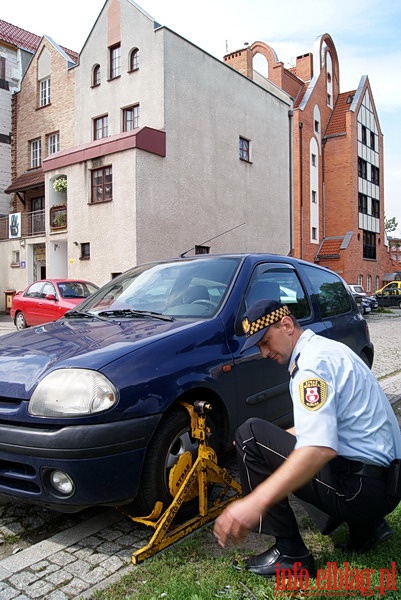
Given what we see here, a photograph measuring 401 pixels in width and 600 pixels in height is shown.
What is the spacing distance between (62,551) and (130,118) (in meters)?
21.6

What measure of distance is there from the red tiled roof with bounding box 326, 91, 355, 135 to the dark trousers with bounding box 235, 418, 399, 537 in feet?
117

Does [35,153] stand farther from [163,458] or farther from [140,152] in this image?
[163,458]

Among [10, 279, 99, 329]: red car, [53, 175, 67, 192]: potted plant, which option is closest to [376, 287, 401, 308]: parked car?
[53, 175, 67, 192]: potted plant

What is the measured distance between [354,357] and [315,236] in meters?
32.3

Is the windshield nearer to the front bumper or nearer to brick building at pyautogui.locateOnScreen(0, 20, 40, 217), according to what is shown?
the front bumper

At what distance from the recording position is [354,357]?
7.60 ft

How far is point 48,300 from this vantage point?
14.0 metres

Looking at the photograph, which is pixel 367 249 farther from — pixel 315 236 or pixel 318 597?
pixel 318 597

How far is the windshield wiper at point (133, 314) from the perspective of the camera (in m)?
3.50

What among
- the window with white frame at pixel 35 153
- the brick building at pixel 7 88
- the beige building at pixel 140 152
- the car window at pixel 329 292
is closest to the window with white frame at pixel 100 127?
the beige building at pixel 140 152

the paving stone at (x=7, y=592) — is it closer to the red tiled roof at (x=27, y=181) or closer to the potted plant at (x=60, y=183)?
the potted plant at (x=60, y=183)

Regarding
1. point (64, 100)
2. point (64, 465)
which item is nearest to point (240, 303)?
point (64, 465)

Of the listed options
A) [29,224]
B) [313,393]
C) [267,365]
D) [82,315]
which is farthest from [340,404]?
[29,224]

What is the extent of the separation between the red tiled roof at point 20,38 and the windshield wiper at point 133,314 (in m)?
29.6
